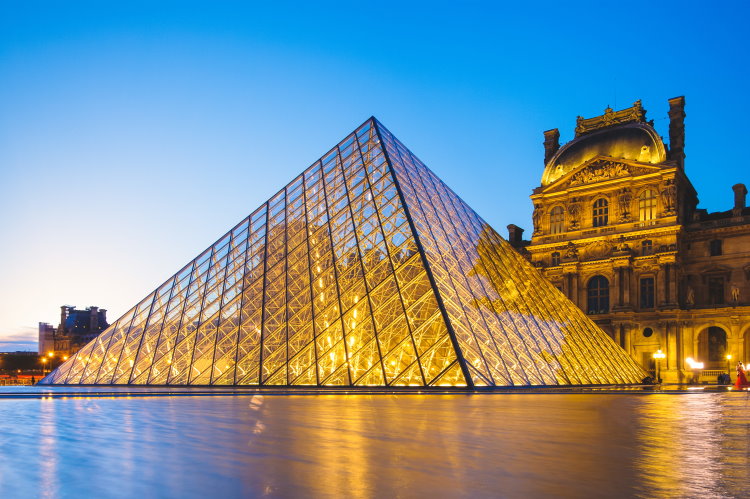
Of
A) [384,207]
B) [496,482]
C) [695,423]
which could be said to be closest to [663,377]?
[384,207]

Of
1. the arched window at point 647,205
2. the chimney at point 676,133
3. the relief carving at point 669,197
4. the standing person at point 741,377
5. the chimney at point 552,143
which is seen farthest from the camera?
the chimney at point 552,143

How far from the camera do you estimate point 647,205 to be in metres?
47.2

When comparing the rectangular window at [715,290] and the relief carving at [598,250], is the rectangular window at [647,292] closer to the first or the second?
the relief carving at [598,250]

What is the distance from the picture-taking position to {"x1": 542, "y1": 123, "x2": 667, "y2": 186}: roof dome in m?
48.7

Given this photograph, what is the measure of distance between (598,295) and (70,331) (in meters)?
75.4

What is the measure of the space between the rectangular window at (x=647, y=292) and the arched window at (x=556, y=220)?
23.3 feet

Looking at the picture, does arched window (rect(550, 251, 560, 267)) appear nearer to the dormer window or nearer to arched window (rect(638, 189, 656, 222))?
arched window (rect(638, 189, 656, 222))

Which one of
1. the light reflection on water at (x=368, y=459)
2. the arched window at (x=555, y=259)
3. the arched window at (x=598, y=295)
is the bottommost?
the light reflection on water at (x=368, y=459)

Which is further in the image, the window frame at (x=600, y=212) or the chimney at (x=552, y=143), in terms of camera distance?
the chimney at (x=552, y=143)

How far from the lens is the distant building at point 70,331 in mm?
93750

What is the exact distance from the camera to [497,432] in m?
5.03

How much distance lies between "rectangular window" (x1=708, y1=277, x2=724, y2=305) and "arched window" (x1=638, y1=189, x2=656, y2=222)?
19.1 ft

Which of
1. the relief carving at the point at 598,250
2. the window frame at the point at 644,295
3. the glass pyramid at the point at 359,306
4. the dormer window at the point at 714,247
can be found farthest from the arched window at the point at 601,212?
the glass pyramid at the point at 359,306

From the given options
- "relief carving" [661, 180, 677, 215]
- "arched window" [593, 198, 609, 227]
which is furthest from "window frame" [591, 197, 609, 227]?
"relief carving" [661, 180, 677, 215]
